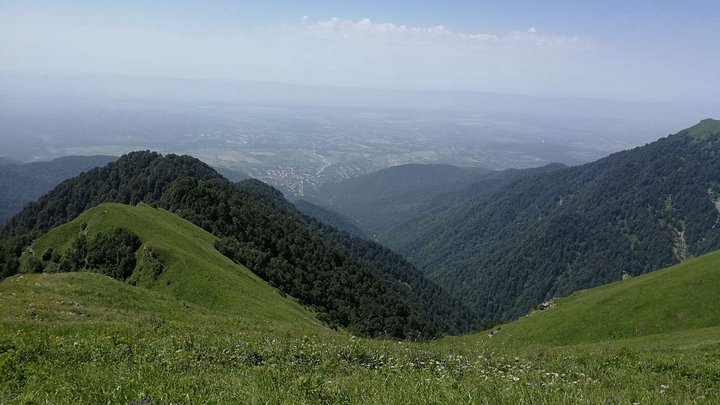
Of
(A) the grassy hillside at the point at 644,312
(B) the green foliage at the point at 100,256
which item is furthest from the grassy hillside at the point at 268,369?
(B) the green foliage at the point at 100,256

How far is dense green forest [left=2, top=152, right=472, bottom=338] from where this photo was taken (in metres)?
88.9

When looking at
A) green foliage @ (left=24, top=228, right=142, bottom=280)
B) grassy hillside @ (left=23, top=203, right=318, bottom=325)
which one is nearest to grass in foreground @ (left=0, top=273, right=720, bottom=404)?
grassy hillside @ (left=23, top=203, right=318, bottom=325)

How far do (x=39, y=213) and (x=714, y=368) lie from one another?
167819 millimetres

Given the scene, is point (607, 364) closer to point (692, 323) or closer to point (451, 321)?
point (692, 323)

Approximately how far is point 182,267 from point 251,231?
177ft

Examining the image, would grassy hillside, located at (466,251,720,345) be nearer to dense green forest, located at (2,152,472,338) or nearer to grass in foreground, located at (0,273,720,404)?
grass in foreground, located at (0,273,720,404)

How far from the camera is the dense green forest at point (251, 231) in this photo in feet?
292

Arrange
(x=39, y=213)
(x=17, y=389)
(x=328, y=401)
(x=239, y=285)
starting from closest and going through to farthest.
→ (x=328, y=401), (x=17, y=389), (x=239, y=285), (x=39, y=213)

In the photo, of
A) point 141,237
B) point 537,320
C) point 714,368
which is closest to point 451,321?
point 537,320

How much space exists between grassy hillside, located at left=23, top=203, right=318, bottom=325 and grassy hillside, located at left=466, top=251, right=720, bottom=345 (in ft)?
81.4

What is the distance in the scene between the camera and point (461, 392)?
6531 millimetres

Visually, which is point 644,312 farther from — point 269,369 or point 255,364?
point 269,369

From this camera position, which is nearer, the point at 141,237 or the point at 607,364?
the point at 607,364

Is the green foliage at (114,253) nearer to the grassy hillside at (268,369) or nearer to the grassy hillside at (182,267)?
the grassy hillside at (182,267)
